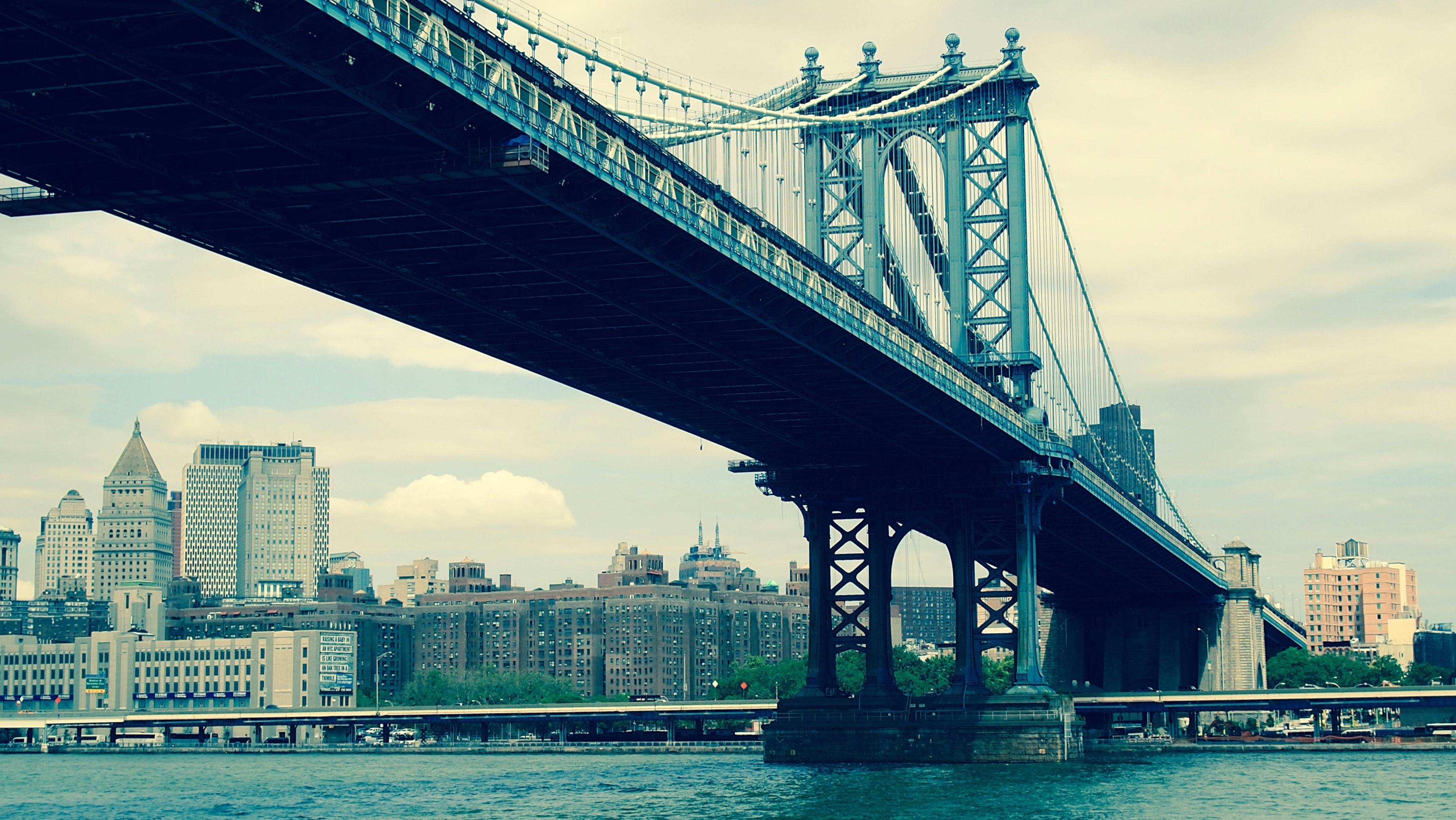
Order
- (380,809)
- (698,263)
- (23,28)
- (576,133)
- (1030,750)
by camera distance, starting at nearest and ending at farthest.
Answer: (23,28) < (576,133) < (698,263) < (380,809) < (1030,750)

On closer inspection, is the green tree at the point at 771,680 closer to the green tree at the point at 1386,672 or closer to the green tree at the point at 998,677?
the green tree at the point at 998,677

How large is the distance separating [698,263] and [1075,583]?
9106 cm

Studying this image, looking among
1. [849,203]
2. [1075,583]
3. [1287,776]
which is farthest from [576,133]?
[1075,583]

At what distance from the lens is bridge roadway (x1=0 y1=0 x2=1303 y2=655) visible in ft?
109

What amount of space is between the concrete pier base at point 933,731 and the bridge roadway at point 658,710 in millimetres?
32669

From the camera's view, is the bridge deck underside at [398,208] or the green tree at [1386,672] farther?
the green tree at [1386,672]

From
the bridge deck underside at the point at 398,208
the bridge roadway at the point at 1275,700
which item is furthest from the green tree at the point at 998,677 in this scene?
the bridge deck underside at the point at 398,208

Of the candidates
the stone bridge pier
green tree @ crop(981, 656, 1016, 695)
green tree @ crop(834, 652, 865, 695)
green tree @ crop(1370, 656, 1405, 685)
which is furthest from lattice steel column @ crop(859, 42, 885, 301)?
green tree @ crop(1370, 656, 1405, 685)

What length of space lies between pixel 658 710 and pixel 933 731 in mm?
50822

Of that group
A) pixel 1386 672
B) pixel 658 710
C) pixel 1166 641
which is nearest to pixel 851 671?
pixel 1166 641

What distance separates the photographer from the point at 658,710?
125 metres

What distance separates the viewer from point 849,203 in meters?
80.1

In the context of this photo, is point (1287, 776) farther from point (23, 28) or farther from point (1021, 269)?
point (23, 28)

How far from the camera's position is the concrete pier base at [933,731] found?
246 ft
